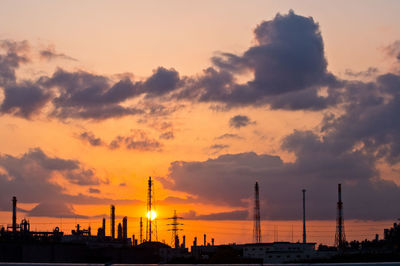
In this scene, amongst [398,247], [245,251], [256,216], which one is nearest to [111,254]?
[256,216]

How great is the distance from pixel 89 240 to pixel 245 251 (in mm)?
46806

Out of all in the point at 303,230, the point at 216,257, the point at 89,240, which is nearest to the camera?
the point at 216,257

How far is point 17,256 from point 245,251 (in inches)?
3101

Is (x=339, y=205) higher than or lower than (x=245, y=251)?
higher

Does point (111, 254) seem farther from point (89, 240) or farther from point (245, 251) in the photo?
point (245, 251)

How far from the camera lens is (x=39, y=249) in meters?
143

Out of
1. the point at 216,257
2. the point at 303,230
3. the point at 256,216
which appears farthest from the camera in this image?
the point at 303,230

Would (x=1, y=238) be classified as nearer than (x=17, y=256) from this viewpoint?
No

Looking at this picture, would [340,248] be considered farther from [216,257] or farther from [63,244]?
[63,244]

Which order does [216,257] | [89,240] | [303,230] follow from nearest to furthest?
1. [216,257]
2. [89,240]
3. [303,230]

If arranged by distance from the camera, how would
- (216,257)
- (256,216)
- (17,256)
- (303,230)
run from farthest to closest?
1. (303,230)
2. (256,216)
3. (216,257)
4. (17,256)

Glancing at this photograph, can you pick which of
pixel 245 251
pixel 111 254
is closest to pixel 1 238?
pixel 111 254

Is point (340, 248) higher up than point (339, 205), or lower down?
lower down

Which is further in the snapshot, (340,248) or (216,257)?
(340,248)
